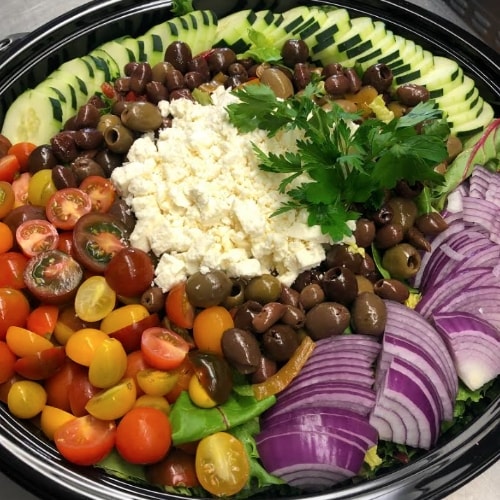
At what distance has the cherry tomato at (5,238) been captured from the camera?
2.61 m

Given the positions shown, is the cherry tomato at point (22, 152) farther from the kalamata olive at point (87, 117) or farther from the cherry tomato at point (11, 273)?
the cherry tomato at point (11, 273)

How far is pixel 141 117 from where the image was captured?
9.55 ft

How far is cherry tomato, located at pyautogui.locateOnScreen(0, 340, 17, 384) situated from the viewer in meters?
2.33

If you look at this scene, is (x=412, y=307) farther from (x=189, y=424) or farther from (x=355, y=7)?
(x=355, y=7)

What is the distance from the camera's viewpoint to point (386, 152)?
8.22 feet

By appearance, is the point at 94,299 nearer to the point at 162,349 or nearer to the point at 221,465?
the point at 162,349

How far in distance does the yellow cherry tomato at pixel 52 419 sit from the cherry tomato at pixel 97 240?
61 cm

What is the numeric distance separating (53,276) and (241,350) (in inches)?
33.7

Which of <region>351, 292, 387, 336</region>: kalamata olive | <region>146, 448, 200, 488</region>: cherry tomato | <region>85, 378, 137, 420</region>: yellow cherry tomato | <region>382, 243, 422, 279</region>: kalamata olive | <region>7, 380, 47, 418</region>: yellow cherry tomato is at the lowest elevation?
<region>7, 380, 47, 418</region>: yellow cherry tomato

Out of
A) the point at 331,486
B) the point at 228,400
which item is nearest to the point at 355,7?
the point at 228,400

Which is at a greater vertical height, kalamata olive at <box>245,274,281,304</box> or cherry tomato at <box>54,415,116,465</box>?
kalamata olive at <box>245,274,281,304</box>

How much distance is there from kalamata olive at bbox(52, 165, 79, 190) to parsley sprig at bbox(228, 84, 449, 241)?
889 millimetres

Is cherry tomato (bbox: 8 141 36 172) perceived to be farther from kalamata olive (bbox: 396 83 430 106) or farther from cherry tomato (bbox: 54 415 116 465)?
kalamata olive (bbox: 396 83 430 106)

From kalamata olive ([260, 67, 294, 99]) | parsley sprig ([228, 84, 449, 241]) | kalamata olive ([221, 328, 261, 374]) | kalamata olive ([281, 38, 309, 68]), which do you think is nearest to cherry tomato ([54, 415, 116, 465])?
kalamata olive ([221, 328, 261, 374])
